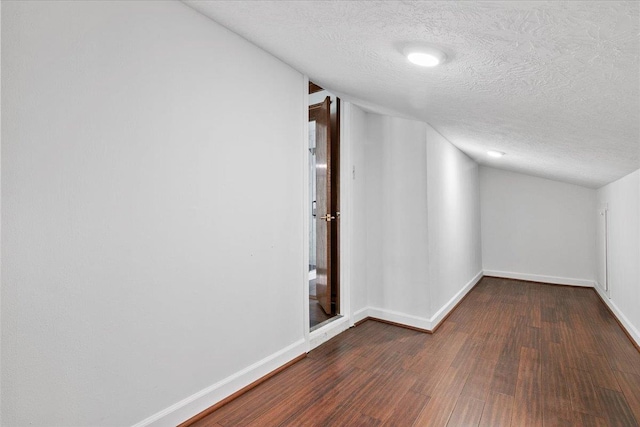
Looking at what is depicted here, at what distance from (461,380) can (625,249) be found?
7.93 ft

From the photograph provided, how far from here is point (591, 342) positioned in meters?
2.88

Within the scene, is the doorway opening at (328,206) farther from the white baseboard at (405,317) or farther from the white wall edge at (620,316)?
the white wall edge at (620,316)

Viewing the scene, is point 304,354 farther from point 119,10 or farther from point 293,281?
point 119,10

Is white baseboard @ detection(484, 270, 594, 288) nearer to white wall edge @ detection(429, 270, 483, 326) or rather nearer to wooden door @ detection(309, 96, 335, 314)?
white wall edge @ detection(429, 270, 483, 326)

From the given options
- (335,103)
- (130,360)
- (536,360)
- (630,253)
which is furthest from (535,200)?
(130,360)

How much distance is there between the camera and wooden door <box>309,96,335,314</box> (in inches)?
131

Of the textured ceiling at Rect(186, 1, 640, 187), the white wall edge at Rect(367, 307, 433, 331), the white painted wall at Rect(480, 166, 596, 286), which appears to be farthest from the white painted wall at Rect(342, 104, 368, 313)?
the white painted wall at Rect(480, 166, 596, 286)

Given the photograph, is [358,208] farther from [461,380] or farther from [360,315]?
[461,380]

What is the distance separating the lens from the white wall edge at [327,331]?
273 centimetres

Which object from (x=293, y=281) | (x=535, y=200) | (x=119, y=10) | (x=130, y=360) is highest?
(x=119, y=10)

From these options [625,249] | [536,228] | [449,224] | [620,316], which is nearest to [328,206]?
[449,224]

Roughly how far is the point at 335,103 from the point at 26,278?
2.76m

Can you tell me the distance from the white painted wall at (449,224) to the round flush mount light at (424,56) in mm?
1673

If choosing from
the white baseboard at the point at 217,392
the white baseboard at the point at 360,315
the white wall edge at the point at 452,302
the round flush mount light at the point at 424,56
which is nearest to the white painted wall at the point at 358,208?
the white baseboard at the point at 360,315
